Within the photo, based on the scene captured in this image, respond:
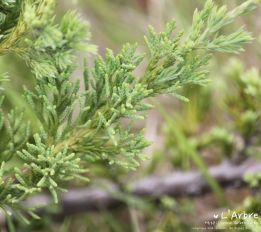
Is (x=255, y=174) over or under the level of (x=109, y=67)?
under

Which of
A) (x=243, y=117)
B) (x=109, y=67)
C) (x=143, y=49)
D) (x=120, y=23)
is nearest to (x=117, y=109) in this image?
(x=109, y=67)

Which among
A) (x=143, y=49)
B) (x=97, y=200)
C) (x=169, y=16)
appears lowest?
(x=97, y=200)

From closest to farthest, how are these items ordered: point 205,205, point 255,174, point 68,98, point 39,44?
point 39,44
point 68,98
point 255,174
point 205,205

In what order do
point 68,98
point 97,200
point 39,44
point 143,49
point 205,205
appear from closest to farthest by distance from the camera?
point 39,44 < point 68,98 < point 97,200 < point 205,205 < point 143,49

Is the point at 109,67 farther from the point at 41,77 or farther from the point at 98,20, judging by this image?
the point at 98,20

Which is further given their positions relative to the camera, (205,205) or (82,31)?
(205,205)

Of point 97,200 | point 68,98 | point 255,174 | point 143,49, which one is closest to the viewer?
point 68,98

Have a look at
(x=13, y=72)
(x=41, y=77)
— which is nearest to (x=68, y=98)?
(x=41, y=77)

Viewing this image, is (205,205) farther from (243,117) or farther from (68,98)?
(68,98)

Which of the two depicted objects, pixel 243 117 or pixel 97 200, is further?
pixel 97 200
